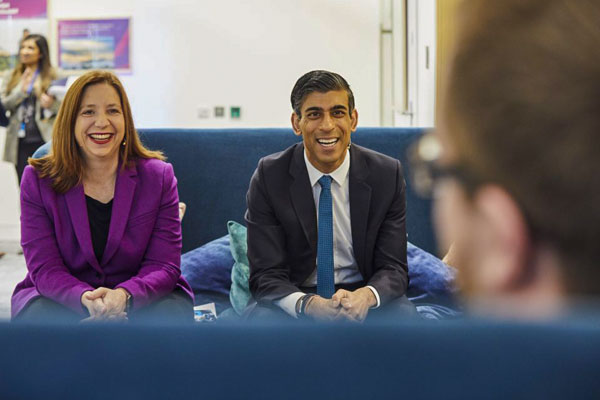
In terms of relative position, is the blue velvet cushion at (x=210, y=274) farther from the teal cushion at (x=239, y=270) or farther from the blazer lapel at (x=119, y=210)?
the blazer lapel at (x=119, y=210)

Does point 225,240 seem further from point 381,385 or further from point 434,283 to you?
point 381,385

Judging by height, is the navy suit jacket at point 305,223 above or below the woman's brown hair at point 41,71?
below

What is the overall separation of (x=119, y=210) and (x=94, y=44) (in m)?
4.85

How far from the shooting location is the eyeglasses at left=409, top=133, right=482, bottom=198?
0.48m

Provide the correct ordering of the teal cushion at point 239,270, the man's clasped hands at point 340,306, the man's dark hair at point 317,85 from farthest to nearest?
1. the teal cushion at point 239,270
2. the man's dark hair at point 317,85
3. the man's clasped hands at point 340,306

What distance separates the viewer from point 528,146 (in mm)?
449

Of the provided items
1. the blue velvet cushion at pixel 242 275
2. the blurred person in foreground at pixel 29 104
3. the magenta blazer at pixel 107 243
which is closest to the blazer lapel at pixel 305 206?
the magenta blazer at pixel 107 243

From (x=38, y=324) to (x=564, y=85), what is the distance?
1.13 feet

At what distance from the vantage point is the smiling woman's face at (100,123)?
97.7 inches

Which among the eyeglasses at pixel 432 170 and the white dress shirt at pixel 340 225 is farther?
the white dress shirt at pixel 340 225

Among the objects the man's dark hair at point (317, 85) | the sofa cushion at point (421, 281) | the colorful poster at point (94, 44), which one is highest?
the colorful poster at point (94, 44)

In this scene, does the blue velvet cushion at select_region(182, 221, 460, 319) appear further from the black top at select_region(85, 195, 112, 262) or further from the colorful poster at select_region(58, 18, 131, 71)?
the colorful poster at select_region(58, 18, 131, 71)

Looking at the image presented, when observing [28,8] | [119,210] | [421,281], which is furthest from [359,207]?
[28,8]

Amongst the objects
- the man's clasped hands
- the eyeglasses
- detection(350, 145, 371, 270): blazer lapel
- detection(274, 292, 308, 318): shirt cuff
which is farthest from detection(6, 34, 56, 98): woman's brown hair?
the eyeglasses
